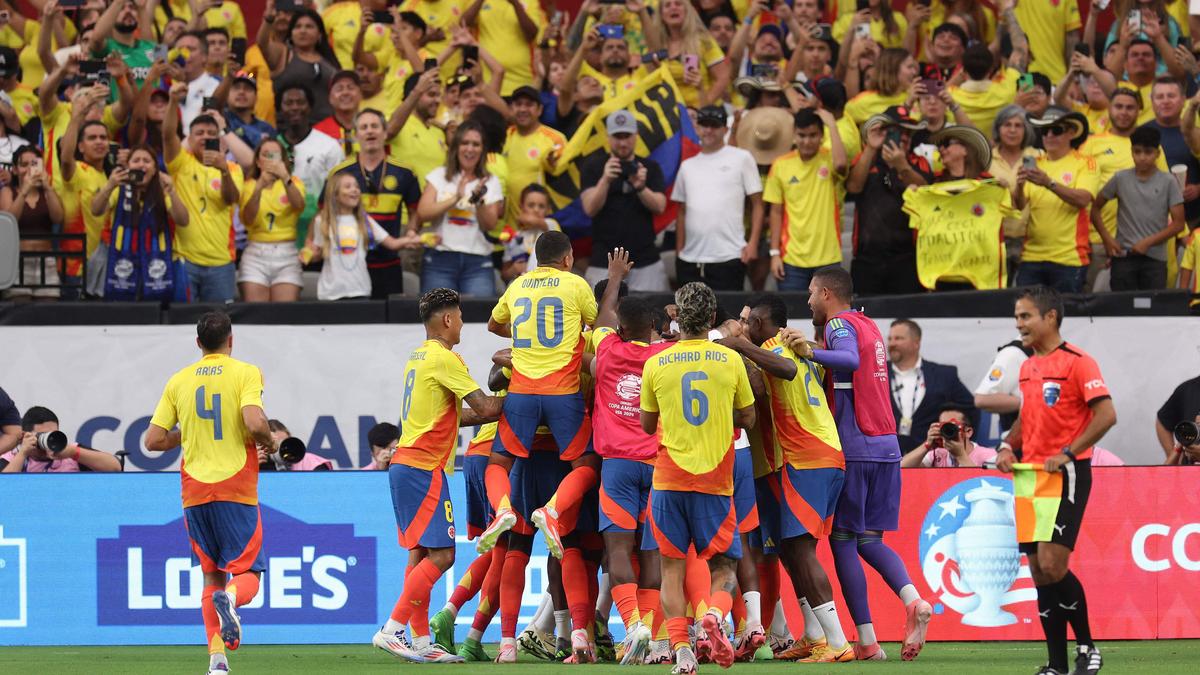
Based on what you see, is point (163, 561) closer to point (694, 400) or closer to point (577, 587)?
point (577, 587)

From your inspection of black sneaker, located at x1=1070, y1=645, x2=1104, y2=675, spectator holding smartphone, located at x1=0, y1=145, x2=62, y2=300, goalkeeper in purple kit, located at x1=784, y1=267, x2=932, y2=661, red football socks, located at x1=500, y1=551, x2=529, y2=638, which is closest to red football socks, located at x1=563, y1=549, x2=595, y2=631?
red football socks, located at x1=500, y1=551, x2=529, y2=638

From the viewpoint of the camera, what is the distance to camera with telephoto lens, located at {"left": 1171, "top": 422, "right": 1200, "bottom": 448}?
12773mm

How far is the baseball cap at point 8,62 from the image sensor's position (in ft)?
56.0

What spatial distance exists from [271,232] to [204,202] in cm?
66

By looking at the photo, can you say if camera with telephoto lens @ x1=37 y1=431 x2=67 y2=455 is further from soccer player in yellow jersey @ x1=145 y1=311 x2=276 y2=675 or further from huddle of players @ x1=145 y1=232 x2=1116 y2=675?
soccer player in yellow jersey @ x1=145 y1=311 x2=276 y2=675

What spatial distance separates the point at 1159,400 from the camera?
15.4 meters

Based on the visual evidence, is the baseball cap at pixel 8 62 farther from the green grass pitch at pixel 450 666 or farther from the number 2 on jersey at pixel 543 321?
the number 2 on jersey at pixel 543 321

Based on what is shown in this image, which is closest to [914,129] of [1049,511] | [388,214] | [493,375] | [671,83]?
[671,83]

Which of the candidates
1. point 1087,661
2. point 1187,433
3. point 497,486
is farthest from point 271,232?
point 1087,661

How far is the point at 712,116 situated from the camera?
16.0m

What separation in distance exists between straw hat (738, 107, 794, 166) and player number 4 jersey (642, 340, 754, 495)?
22.8 ft

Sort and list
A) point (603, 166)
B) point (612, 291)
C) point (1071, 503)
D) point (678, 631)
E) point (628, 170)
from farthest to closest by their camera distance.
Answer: point (603, 166) < point (628, 170) < point (612, 291) < point (678, 631) < point (1071, 503)

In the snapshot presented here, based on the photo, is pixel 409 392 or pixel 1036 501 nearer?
pixel 1036 501

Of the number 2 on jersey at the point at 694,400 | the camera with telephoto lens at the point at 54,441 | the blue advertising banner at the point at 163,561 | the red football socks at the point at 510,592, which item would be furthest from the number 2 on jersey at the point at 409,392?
the camera with telephoto lens at the point at 54,441
